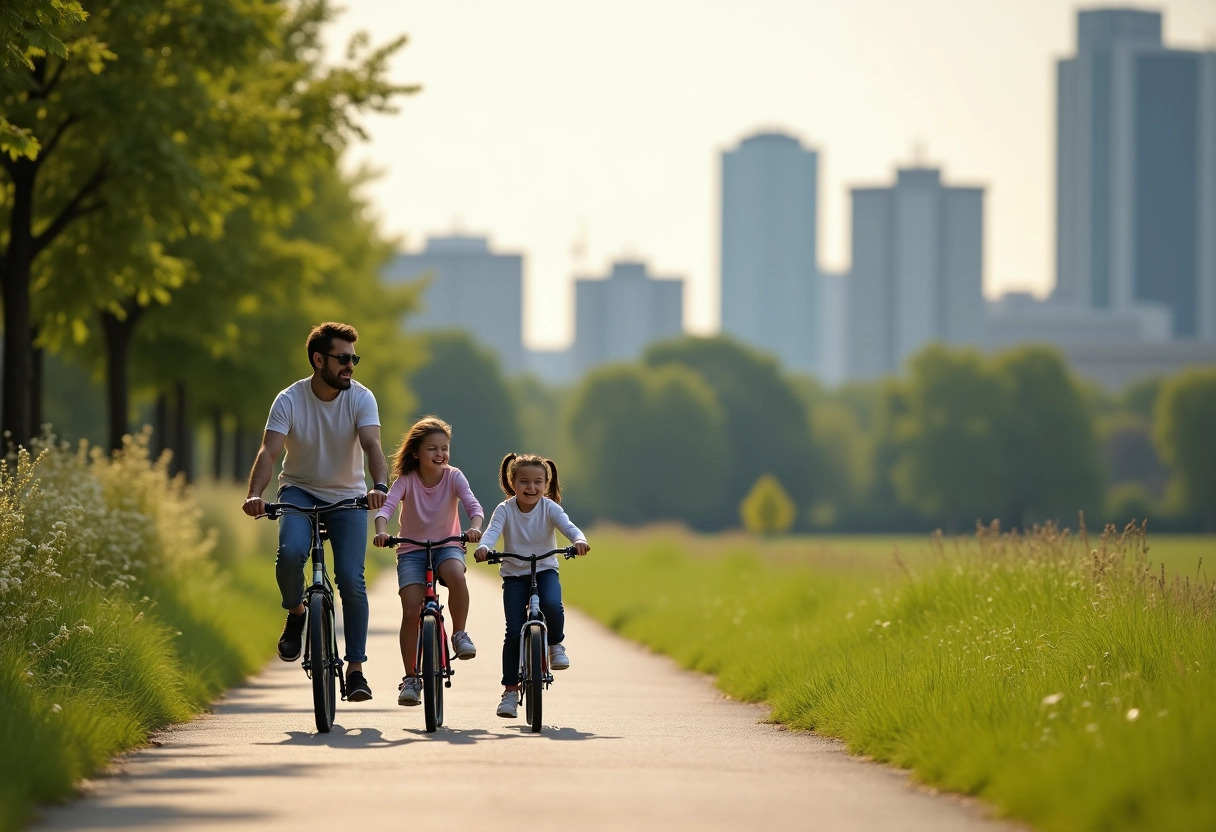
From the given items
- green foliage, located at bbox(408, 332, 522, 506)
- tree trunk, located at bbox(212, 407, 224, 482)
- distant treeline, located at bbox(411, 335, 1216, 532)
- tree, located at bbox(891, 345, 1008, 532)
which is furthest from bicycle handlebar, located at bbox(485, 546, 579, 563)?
green foliage, located at bbox(408, 332, 522, 506)

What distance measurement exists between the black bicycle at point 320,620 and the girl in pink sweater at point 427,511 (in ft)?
1.39

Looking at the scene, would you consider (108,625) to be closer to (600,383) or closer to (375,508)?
(375,508)

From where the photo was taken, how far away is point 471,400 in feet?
357

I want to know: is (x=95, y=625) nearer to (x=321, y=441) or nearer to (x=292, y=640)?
(x=292, y=640)

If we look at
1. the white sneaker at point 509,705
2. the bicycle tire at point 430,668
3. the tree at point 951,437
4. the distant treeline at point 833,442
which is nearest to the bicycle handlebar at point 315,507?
the bicycle tire at point 430,668

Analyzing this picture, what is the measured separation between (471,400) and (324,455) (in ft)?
323

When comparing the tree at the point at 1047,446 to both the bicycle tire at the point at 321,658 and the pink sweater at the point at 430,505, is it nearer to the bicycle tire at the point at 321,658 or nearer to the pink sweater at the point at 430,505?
the pink sweater at the point at 430,505

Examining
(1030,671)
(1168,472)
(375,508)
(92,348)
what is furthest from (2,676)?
(1168,472)

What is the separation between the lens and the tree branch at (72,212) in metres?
16.9

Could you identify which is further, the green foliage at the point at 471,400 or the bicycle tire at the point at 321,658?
the green foliage at the point at 471,400

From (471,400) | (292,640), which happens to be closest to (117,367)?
(292,640)

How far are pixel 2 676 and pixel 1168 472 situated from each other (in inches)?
4667

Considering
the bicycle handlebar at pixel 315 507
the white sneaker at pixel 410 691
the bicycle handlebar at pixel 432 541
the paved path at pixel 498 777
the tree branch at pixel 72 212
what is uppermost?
the tree branch at pixel 72 212

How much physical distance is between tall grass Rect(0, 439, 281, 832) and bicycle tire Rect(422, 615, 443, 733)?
149 centimetres
